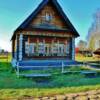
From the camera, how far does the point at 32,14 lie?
23766 mm

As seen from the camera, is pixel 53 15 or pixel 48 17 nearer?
pixel 48 17

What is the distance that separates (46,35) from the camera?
24.9m

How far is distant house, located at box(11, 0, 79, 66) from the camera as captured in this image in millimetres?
24000

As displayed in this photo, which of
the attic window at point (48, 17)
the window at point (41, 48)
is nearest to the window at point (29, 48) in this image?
the window at point (41, 48)

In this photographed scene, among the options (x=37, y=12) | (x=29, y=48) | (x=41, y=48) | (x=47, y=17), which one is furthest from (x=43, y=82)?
(x=47, y=17)

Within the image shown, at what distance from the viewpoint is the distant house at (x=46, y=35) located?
945 inches

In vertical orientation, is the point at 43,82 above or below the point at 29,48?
below

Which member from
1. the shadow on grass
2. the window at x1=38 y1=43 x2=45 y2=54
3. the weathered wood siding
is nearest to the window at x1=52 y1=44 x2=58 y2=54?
the window at x1=38 y1=43 x2=45 y2=54

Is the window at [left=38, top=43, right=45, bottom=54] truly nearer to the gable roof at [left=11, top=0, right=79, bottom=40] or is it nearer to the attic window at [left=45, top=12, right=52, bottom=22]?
the attic window at [left=45, top=12, right=52, bottom=22]

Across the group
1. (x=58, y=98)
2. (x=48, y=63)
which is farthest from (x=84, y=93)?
(x=48, y=63)

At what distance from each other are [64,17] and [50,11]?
154 centimetres

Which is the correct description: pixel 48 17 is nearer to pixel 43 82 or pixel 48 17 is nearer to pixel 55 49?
pixel 55 49

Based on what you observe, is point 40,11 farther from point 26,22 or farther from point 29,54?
point 29,54

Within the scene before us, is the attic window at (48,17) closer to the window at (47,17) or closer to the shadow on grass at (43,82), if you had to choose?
the window at (47,17)
